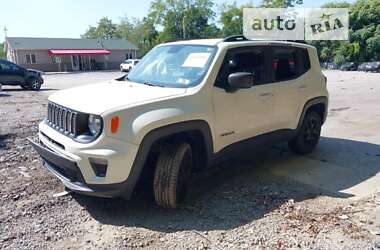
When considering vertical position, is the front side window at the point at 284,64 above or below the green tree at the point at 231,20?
below

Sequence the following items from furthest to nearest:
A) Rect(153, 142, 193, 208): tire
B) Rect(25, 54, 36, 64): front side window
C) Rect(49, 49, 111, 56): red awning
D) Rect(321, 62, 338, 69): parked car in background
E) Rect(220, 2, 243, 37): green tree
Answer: Rect(220, 2, 243, 37): green tree
Rect(49, 49, 111, 56): red awning
Rect(25, 54, 36, 64): front side window
Rect(321, 62, 338, 69): parked car in background
Rect(153, 142, 193, 208): tire

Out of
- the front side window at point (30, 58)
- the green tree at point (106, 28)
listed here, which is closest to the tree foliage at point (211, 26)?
the green tree at point (106, 28)

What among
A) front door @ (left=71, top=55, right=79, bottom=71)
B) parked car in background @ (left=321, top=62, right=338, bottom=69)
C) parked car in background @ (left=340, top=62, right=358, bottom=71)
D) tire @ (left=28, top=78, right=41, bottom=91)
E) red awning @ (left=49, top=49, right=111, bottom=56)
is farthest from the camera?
front door @ (left=71, top=55, right=79, bottom=71)

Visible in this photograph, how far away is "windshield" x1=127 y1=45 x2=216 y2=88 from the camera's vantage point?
13.5ft

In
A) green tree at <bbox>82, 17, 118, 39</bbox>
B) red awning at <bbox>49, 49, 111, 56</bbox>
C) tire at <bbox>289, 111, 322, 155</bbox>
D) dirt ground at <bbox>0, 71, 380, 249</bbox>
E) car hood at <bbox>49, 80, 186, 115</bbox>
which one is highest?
green tree at <bbox>82, 17, 118, 39</bbox>

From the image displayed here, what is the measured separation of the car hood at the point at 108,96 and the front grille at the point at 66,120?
56mm

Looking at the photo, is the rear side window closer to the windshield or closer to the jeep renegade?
the jeep renegade

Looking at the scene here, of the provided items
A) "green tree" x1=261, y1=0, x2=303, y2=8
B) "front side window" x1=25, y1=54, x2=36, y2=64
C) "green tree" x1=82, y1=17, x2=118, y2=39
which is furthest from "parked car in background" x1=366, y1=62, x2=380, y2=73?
"green tree" x1=82, y1=17, x2=118, y2=39

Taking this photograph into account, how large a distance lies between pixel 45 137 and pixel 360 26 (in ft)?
163

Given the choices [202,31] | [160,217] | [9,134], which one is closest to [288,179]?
[160,217]

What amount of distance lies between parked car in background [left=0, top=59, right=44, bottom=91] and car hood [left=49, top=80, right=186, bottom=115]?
52.0 feet

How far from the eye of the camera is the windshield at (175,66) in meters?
4.13

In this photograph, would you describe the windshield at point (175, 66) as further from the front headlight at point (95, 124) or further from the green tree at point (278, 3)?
the green tree at point (278, 3)

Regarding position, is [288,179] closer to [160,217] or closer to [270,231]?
[270,231]
